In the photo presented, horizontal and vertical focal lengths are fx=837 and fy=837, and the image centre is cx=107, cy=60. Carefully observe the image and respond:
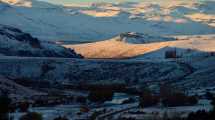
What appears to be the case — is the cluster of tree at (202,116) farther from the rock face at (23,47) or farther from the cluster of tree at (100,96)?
the rock face at (23,47)

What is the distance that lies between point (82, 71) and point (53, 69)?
3.51 meters

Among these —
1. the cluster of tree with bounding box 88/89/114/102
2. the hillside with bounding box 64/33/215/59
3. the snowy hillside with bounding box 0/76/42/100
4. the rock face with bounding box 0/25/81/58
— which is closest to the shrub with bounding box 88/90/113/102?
the cluster of tree with bounding box 88/89/114/102

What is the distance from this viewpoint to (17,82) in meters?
87.8

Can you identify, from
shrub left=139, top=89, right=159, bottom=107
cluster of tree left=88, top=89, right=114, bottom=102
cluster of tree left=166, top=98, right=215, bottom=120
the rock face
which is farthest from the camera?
the rock face

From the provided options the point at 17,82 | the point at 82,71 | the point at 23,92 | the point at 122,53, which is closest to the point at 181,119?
the point at 23,92

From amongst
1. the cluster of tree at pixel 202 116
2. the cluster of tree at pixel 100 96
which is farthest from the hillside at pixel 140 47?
the cluster of tree at pixel 202 116

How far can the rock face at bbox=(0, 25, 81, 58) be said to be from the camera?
416 ft

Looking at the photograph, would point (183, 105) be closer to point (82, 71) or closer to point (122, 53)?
point (82, 71)

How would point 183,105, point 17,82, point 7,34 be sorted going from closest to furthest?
point 183,105
point 17,82
point 7,34

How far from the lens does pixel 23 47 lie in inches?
5133

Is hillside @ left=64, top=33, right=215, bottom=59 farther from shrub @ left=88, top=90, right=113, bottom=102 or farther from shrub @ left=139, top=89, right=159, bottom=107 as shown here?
shrub @ left=139, top=89, right=159, bottom=107

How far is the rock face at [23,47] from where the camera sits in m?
127

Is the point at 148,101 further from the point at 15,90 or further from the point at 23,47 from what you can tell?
the point at 23,47

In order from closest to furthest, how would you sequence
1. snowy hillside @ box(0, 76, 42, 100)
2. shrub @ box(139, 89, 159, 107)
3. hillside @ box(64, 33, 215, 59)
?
1. shrub @ box(139, 89, 159, 107)
2. snowy hillside @ box(0, 76, 42, 100)
3. hillside @ box(64, 33, 215, 59)
